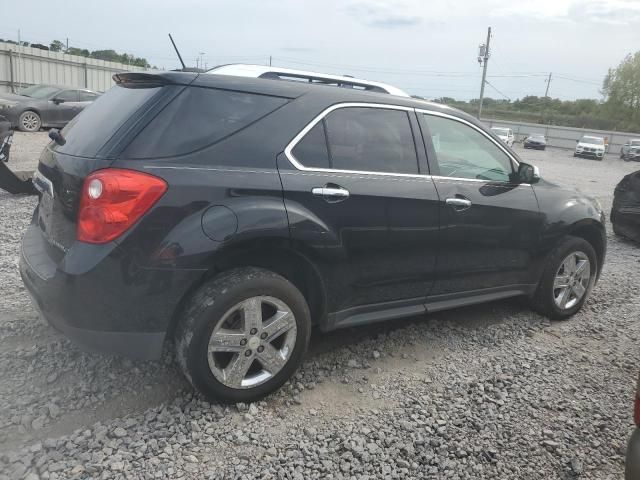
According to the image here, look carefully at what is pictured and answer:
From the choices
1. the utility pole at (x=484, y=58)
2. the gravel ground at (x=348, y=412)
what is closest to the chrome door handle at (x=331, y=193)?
the gravel ground at (x=348, y=412)

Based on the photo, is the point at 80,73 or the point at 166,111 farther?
the point at 80,73

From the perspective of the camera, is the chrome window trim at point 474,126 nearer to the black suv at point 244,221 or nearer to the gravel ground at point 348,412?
the black suv at point 244,221

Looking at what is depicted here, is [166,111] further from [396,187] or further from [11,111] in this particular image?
[11,111]

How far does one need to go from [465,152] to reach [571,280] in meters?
1.58

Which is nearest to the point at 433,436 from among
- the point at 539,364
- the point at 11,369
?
the point at 539,364

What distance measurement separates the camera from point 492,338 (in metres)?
4.05

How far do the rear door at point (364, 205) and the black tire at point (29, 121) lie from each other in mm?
14804

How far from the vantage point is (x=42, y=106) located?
15.4 metres

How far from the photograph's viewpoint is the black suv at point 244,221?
8.41 feet

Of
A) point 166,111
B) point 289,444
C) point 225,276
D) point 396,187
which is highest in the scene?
point 166,111

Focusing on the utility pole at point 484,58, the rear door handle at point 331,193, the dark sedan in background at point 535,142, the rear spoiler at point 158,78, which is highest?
the utility pole at point 484,58

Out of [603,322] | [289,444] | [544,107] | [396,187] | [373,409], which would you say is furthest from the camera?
[544,107]

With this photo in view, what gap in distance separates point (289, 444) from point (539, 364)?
1.99 metres

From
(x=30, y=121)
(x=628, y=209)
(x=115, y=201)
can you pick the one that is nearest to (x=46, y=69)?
(x=30, y=121)
